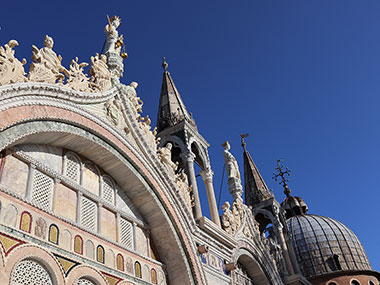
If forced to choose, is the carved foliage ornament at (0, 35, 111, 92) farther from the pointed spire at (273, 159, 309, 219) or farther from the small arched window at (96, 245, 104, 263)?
the pointed spire at (273, 159, 309, 219)

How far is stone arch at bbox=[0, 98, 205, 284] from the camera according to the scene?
724cm

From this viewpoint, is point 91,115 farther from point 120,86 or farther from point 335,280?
point 335,280

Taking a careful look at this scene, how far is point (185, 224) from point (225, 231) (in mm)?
2441

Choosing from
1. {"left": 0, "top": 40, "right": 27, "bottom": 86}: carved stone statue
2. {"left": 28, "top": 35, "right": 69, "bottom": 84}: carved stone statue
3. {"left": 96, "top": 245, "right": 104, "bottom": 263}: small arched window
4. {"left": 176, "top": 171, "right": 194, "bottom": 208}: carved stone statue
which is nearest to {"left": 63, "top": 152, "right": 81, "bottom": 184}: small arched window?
{"left": 96, "top": 245, "right": 104, "bottom": 263}: small arched window

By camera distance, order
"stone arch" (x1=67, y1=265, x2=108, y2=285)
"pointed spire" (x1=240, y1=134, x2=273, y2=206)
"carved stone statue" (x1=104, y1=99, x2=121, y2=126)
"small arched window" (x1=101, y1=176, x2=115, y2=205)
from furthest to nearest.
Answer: "pointed spire" (x1=240, y1=134, x2=273, y2=206) → "carved stone statue" (x1=104, y1=99, x2=121, y2=126) → "small arched window" (x1=101, y1=176, x2=115, y2=205) → "stone arch" (x1=67, y1=265, x2=108, y2=285)

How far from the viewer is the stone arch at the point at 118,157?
724cm

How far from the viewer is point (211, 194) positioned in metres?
12.9

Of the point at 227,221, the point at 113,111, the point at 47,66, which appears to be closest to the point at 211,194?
the point at 227,221

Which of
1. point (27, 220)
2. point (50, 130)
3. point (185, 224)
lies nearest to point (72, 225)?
point (27, 220)

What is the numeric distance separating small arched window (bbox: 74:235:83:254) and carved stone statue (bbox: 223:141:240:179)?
329 inches

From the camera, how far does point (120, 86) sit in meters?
10.3

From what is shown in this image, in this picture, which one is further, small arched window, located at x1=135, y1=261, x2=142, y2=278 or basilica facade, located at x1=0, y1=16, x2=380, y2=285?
small arched window, located at x1=135, y1=261, x2=142, y2=278

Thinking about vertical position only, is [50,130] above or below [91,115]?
below

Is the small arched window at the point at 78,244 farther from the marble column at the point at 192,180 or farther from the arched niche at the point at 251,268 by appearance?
the arched niche at the point at 251,268
